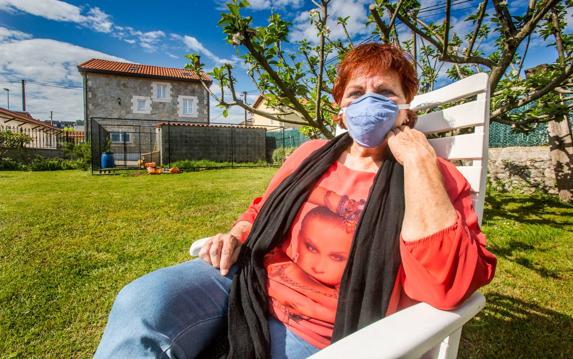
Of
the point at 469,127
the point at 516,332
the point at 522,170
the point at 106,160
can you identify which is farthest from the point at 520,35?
the point at 106,160

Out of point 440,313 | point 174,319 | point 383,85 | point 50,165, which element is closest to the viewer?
point 440,313

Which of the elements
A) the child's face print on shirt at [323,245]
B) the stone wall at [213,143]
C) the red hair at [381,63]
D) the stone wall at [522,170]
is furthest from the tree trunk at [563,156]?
the stone wall at [213,143]

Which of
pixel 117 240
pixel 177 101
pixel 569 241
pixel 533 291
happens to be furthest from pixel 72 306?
pixel 177 101

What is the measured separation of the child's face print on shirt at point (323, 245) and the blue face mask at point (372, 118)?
0.38 metres

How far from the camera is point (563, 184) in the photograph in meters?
5.31

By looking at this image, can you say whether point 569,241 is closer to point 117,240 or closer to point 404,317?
point 404,317

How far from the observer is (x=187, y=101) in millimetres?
24953

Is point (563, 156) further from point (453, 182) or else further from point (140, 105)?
point (140, 105)

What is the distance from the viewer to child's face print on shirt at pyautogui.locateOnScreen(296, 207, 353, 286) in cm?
121

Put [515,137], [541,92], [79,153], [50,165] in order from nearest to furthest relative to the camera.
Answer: [541,92], [515,137], [50,165], [79,153]

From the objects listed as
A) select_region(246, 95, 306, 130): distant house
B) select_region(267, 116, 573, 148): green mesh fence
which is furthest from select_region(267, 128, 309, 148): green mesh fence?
select_region(267, 116, 573, 148): green mesh fence

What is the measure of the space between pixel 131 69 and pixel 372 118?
89.5ft

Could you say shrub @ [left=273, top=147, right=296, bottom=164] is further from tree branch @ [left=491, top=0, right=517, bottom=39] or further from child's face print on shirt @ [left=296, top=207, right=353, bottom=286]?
child's face print on shirt @ [left=296, top=207, right=353, bottom=286]

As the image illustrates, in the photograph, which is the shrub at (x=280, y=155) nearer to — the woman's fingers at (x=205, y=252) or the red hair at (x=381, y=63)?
the red hair at (x=381, y=63)
